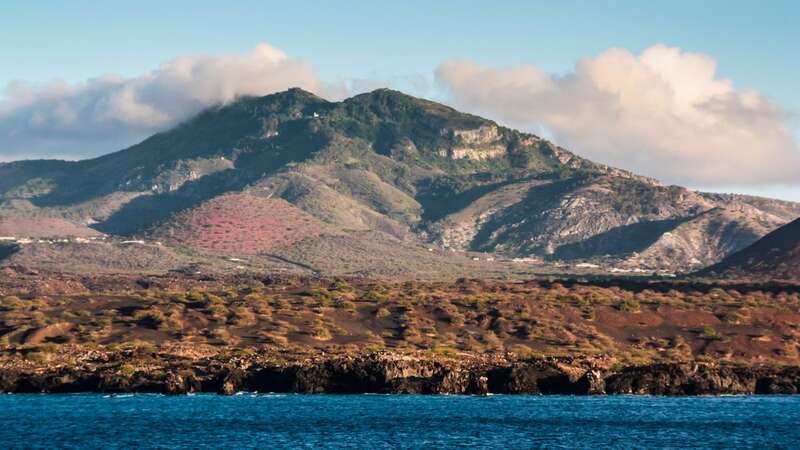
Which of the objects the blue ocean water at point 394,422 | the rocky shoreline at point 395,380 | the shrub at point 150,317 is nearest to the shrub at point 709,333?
the rocky shoreline at point 395,380

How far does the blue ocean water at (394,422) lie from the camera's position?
339 ft

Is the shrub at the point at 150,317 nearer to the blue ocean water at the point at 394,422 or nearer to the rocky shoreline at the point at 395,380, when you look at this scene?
the rocky shoreline at the point at 395,380

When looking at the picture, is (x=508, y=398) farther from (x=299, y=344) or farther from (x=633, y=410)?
(x=299, y=344)

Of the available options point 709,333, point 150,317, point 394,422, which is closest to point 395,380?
point 394,422

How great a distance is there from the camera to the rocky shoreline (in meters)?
140

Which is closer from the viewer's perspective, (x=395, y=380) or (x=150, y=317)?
(x=395, y=380)

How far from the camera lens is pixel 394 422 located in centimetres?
11406

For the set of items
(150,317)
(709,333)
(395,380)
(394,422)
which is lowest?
(394,422)

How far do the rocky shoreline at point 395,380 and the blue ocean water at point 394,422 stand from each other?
358 centimetres

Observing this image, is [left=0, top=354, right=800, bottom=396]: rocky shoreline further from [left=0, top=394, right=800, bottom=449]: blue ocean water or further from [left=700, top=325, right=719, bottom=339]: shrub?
[left=700, top=325, right=719, bottom=339]: shrub

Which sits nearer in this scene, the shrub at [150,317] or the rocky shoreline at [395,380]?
the rocky shoreline at [395,380]

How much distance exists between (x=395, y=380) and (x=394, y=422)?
1016 inches

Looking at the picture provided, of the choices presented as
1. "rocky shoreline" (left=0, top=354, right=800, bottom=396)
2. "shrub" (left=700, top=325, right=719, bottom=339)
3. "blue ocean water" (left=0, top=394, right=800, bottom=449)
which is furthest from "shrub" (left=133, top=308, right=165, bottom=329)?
"shrub" (left=700, top=325, right=719, bottom=339)

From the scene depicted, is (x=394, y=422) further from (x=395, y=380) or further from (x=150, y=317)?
(x=150, y=317)
